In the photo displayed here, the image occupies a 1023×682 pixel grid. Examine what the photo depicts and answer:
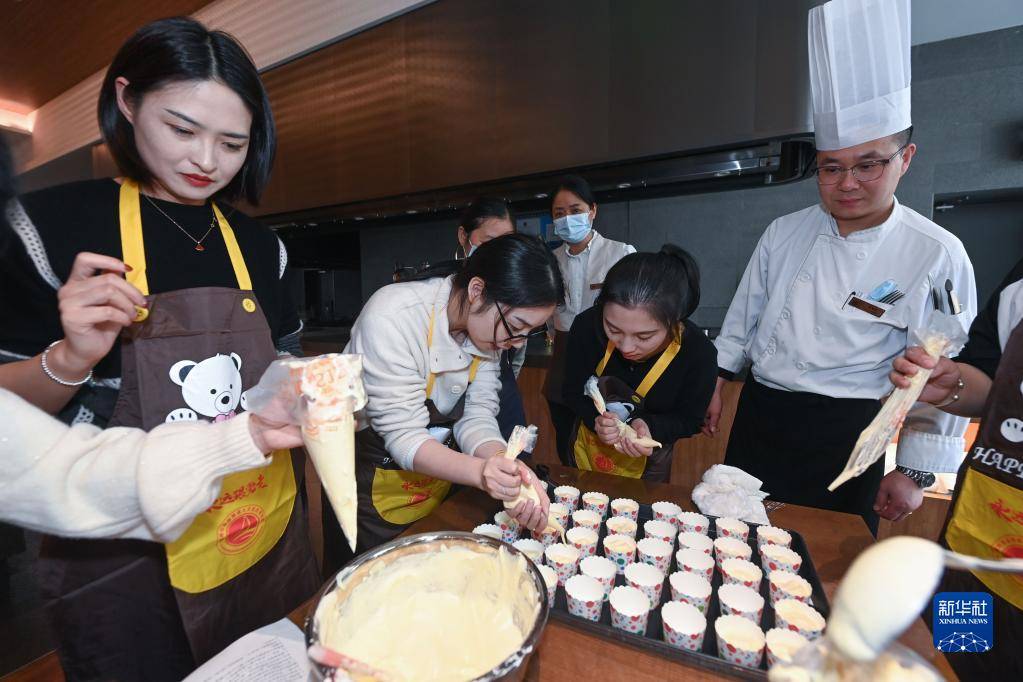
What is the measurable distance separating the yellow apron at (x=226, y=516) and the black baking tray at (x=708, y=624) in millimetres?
597

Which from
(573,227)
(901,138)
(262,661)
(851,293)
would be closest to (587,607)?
(262,661)

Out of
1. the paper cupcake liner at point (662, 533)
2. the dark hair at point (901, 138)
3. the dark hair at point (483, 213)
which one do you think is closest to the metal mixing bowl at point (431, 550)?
the paper cupcake liner at point (662, 533)

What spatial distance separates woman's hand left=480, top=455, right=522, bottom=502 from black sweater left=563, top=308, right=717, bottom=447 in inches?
34.5

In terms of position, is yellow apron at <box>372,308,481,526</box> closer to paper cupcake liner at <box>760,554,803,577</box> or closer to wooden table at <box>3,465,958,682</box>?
wooden table at <box>3,465,958,682</box>

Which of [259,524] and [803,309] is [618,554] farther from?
[803,309]

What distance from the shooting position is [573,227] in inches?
111

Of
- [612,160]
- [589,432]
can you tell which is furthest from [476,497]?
[612,160]

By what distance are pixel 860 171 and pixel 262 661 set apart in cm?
193

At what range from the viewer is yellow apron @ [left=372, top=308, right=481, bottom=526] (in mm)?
1307

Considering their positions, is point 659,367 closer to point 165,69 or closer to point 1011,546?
point 1011,546

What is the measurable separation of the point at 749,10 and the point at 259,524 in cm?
326

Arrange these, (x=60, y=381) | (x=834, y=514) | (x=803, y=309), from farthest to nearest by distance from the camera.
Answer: (x=803, y=309) < (x=834, y=514) < (x=60, y=381)

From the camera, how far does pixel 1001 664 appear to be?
2.99 ft

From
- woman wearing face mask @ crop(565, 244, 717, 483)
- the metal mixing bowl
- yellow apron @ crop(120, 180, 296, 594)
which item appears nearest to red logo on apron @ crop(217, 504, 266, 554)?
yellow apron @ crop(120, 180, 296, 594)
